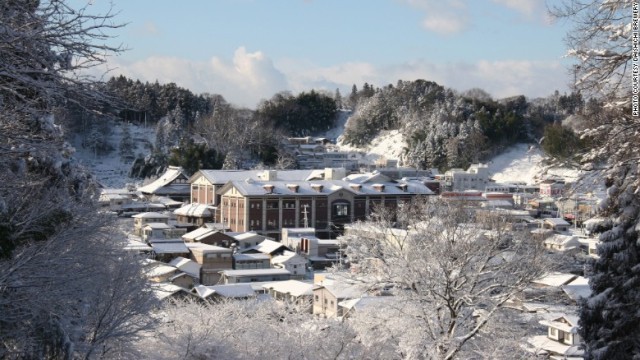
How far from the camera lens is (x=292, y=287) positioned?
71.6 feet

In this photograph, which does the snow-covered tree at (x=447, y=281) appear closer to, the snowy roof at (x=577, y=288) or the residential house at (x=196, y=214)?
the snowy roof at (x=577, y=288)

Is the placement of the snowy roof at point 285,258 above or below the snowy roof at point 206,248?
below

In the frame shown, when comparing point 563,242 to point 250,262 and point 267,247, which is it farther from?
point 250,262

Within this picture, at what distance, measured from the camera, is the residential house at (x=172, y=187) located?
45531 millimetres

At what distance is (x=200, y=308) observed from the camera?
1252 centimetres

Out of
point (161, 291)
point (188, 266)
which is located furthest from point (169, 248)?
point (161, 291)

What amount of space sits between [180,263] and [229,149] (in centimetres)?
3240

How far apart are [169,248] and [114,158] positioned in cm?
3290

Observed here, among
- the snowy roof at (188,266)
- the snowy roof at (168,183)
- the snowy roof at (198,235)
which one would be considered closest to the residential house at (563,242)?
the snowy roof at (188,266)

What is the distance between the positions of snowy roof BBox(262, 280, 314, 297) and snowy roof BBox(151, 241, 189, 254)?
580 centimetres

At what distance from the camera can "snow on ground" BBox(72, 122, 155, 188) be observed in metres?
54.1

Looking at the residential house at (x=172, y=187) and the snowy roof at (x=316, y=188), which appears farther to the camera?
the residential house at (x=172, y=187)

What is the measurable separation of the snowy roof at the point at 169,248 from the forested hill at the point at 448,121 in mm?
34324

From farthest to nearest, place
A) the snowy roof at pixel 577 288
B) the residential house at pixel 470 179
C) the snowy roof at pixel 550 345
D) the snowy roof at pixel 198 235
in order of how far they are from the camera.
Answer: the residential house at pixel 470 179
the snowy roof at pixel 198 235
the snowy roof at pixel 577 288
the snowy roof at pixel 550 345
